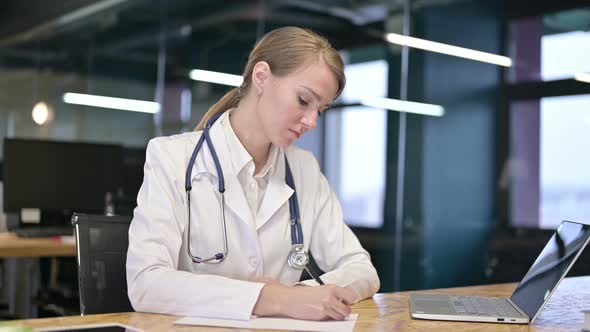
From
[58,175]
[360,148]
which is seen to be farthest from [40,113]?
[360,148]

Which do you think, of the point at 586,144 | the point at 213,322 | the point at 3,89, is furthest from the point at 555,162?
the point at 3,89

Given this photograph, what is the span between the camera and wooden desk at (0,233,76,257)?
11.2 ft

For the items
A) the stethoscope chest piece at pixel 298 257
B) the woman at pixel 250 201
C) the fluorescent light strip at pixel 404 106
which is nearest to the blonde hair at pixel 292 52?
the woman at pixel 250 201

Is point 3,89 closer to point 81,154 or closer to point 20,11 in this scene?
point 20,11

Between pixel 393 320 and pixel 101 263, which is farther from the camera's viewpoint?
pixel 101 263

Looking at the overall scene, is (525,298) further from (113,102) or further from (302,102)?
(113,102)

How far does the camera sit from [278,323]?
1467 millimetres

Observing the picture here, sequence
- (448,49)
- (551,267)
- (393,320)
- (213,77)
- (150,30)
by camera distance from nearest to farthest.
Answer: (393,320), (551,267), (448,49), (213,77), (150,30)

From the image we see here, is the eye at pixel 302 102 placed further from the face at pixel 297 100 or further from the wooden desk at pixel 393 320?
the wooden desk at pixel 393 320

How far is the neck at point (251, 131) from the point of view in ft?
6.59

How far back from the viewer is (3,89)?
7246 mm

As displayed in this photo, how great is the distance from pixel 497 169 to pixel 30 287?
2627 mm

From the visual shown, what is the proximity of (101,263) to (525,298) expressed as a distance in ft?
3.27

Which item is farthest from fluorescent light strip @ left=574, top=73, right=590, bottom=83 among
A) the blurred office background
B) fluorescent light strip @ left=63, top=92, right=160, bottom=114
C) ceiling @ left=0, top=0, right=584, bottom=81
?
fluorescent light strip @ left=63, top=92, right=160, bottom=114
